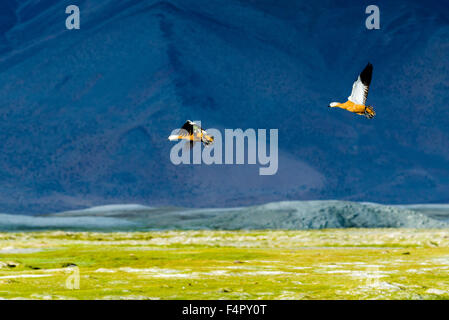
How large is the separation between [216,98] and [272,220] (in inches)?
2347

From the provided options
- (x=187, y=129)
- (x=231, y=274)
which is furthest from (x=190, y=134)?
(x=231, y=274)

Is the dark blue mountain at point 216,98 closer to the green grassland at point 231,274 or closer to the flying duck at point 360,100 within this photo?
the green grassland at point 231,274


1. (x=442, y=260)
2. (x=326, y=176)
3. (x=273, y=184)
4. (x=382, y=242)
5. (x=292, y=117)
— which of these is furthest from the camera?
(x=292, y=117)

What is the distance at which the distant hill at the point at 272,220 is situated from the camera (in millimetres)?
87000

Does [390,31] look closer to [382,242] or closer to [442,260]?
[382,242]

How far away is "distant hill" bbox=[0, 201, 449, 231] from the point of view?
3425 inches

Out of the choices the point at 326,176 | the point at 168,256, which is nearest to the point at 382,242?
the point at 168,256

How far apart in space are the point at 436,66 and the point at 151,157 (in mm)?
63017

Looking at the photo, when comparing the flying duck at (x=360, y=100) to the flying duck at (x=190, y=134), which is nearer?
the flying duck at (x=360, y=100)

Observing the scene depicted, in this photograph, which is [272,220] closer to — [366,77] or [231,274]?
[231,274]

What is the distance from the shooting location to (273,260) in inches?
1549

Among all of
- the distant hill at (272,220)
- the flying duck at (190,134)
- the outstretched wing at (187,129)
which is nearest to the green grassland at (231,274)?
the flying duck at (190,134)

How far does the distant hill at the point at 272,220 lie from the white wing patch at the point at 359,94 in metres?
64.5

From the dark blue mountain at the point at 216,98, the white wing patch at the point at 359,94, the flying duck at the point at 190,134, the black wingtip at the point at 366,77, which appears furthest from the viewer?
the dark blue mountain at the point at 216,98
